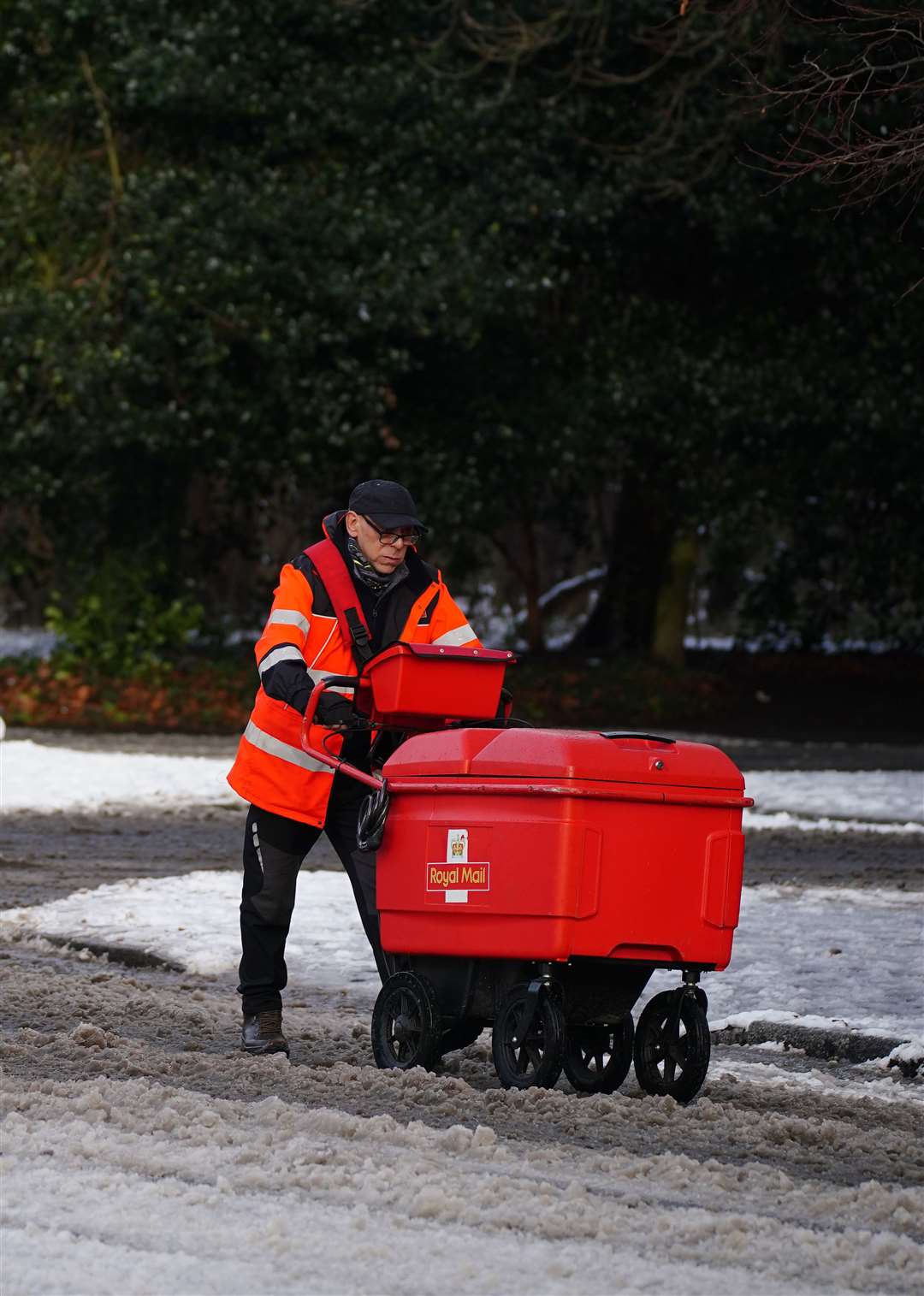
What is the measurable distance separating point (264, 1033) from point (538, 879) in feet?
4.63

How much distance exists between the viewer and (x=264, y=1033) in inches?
282

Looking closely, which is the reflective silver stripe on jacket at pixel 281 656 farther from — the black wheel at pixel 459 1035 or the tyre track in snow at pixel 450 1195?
the tyre track in snow at pixel 450 1195

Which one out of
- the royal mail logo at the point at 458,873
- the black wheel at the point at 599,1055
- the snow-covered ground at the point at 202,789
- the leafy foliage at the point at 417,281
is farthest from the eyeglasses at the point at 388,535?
the leafy foliage at the point at 417,281

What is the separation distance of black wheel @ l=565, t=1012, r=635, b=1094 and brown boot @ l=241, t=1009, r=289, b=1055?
974mm

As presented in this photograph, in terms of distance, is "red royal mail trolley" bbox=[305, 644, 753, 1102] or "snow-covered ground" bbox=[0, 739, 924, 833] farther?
"snow-covered ground" bbox=[0, 739, 924, 833]

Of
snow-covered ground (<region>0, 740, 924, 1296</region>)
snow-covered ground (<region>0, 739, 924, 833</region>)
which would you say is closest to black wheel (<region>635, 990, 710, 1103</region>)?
snow-covered ground (<region>0, 740, 924, 1296</region>)

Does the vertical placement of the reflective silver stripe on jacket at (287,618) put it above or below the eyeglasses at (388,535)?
below

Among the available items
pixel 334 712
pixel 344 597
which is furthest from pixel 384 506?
pixel 334 712

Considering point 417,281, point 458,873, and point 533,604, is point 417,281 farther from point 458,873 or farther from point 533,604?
point 458,873

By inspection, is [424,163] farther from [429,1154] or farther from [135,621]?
[429,1154]

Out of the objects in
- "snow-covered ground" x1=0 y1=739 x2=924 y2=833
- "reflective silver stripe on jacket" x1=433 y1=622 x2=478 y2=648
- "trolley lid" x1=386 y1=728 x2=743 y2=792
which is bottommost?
"snow-covered ground" x1=0 y1=739 x2=924 y2=833

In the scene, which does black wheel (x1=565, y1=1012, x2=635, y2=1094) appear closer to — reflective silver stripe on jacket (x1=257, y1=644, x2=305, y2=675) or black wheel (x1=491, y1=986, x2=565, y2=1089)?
black wheel (x1=491, y1=986, x2=565, y2=1089)

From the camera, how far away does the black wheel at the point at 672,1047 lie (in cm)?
650

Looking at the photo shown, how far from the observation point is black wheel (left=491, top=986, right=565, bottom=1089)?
634 cm
